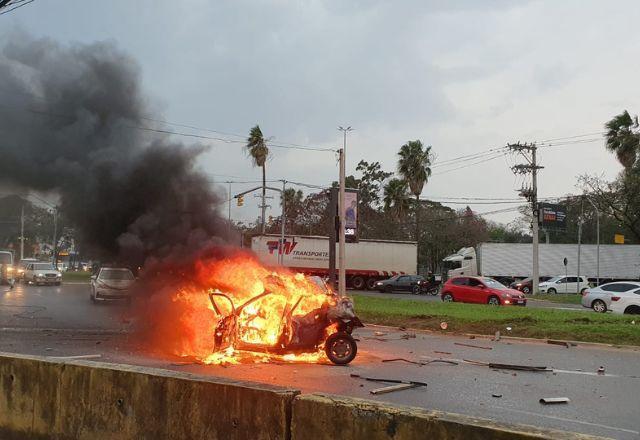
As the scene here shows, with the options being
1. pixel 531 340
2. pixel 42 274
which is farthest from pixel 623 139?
pixel 42 274

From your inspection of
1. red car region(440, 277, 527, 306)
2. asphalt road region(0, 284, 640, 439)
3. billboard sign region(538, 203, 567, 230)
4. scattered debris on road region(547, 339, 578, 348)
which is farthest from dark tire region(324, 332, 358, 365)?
billboard sign region(538, 203, 567, 230)

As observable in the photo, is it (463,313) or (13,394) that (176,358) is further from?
(463,313)

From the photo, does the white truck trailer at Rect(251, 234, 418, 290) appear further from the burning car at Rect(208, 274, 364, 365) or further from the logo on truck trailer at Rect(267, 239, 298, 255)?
the burning car at Rect(208, 274, 364, 365)

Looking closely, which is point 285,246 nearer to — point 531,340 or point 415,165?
point 415,165

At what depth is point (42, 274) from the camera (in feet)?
116

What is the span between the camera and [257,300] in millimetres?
10367

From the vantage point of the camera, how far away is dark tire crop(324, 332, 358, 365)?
406 inches

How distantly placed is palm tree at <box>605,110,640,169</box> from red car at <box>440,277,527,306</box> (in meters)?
13.9

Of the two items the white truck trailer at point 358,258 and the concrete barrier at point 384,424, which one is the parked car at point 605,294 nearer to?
the white truck trailer at point 358,258

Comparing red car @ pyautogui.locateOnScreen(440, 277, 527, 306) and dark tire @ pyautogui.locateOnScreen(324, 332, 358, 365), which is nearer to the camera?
dark tire @ pyautogui.locateOnScreen(324, 332, 358, 365)

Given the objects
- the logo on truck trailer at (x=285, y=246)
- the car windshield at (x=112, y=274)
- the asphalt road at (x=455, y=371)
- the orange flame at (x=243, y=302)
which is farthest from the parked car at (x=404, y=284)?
the orange flame at (x=243, y=302)

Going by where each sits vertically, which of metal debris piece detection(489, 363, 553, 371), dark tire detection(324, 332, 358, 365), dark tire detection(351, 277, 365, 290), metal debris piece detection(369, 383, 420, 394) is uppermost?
dark tire detection(324, 332, 358, 365)

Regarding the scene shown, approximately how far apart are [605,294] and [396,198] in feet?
114

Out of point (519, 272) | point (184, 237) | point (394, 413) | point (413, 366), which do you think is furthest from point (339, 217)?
point (519, 272)
